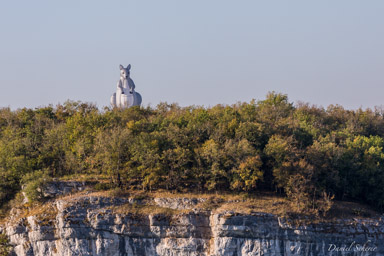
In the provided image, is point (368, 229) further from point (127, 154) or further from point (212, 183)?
point (127, 154)

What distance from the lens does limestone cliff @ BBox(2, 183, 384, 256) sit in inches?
2088

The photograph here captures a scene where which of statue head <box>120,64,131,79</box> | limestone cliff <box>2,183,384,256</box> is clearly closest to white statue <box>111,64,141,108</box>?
statue head <box>120,64,131,79</box>

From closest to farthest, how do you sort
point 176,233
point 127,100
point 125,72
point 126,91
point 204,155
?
1. point 176,233
2. point 204,155
3. point 125,72
4. point 127,100
5. point 126,91

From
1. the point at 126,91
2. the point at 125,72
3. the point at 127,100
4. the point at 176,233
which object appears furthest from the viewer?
the point at 126,91

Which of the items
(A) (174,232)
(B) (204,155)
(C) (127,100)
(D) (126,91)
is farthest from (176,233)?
(D) (126,91)

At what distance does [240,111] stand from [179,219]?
20515 millimetres

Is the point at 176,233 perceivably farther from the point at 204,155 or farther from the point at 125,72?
the point at 125,72

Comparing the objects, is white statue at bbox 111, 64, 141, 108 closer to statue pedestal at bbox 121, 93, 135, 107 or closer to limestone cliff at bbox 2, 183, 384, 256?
statue pedestal at bbox 121, 93, 135, 107

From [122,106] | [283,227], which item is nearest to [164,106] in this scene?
[122,106]

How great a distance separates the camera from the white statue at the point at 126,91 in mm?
75750

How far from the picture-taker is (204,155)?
57.9m

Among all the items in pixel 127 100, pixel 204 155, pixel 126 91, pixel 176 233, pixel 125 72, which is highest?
pixel 125 72

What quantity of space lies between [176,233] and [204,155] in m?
8.09

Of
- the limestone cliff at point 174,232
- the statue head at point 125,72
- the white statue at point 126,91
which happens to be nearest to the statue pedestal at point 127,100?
the white statue at point 126,91
